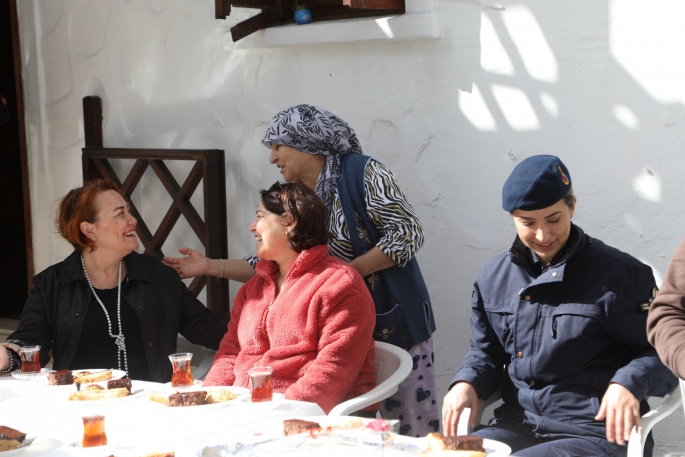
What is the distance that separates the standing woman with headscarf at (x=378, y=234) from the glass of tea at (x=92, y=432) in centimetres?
118

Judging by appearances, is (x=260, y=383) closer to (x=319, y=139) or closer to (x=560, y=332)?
(x=560, y=332)

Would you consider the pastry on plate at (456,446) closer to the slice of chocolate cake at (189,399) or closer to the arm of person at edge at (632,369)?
the arm of person at edge at (632,369)

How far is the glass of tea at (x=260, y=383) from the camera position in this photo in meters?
2.08

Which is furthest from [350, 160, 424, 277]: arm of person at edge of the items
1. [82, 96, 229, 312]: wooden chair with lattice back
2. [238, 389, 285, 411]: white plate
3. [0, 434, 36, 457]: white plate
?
[82, 96, 229, 312]: wooden chair with lattice back

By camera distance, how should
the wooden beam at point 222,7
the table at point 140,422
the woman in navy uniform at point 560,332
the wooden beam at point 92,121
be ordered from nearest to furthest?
1. the table at point 140,422
2. the woman in navy uniform at point 560,332
3. the wooden beam at point 222,7
4. the wooden beam at point 92,121

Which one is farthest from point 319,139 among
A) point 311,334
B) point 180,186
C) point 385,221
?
point 180,186

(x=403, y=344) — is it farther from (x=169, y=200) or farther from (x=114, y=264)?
(x=169, y=200)

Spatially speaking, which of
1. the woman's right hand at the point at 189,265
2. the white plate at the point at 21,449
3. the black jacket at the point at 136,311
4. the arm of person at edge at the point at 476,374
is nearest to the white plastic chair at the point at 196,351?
the black jacket at the point at 136,311

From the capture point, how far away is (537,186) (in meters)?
2.21

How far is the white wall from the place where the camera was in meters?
2.94

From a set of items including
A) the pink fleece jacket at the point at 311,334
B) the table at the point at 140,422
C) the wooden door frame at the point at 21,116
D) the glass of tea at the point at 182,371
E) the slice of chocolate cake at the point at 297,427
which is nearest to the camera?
the slice of chocolate cake at the point at 297,427

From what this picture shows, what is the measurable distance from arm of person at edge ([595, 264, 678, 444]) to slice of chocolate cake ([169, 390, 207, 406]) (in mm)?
980

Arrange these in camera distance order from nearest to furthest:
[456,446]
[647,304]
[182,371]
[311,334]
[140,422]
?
[456,446], [140,422], [647,304], [182,371], [311,334]

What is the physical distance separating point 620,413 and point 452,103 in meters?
1.70
